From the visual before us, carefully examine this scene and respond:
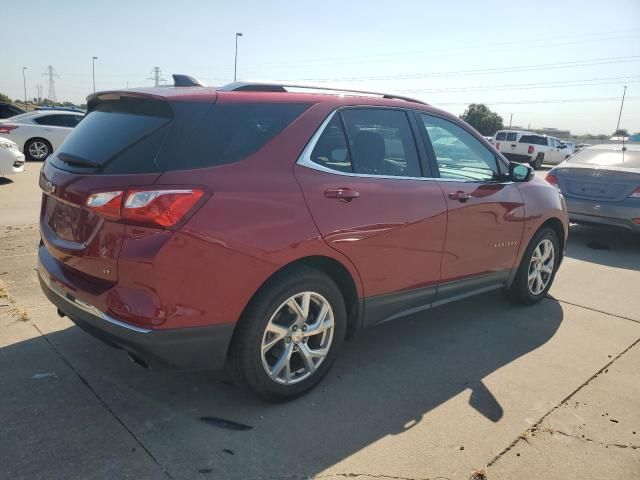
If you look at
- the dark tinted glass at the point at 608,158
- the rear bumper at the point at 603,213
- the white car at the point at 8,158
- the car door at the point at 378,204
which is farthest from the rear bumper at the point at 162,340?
the white car at the point at 8,158

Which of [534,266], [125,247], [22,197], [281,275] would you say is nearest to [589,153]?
[534,266]

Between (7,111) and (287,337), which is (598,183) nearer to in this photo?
(287,337)

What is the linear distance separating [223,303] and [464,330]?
8.10ft

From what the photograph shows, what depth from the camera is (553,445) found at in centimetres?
288

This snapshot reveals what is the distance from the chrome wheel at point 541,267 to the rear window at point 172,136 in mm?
2966

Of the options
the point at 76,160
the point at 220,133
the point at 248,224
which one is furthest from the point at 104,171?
the point at 248,224

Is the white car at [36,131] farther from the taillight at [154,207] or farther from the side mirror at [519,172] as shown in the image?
the taillight at [154,207]

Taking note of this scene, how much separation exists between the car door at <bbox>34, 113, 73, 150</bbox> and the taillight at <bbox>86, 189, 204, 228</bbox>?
14.0 meters

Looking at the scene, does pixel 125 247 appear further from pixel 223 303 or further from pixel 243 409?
pixel 243 409

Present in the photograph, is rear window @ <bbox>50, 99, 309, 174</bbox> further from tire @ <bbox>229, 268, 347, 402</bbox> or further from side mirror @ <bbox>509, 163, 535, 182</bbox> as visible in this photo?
side mirror @ <bbox>509, 163, 535, 182</bbox>

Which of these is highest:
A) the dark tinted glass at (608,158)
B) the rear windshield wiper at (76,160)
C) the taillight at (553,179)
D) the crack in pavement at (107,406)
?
the rear windshield wiper at (76,160)

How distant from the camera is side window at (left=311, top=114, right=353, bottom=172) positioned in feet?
10.2

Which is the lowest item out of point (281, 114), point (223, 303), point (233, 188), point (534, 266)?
point (534, 266)

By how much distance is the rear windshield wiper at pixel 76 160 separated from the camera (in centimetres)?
A: 278
